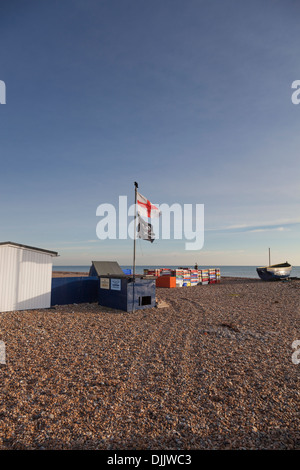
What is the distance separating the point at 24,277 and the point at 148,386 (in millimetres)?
12998

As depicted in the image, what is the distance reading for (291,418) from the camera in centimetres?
598

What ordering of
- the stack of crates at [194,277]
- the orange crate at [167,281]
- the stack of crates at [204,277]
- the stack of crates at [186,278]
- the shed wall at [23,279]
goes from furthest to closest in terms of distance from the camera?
the stack of crates at [204,277] → the stack of crates at [194,277] → the stack of crates at [186,278] → the orange crate at [167,281] → the shed wall at [23,279]

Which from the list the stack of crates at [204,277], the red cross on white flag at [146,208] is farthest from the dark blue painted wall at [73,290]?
the stack of crates at [204,277]

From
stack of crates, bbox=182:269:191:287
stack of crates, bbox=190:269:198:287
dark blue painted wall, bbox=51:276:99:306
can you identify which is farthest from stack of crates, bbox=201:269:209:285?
dark blue painted wall, bbox=51:276:99:306

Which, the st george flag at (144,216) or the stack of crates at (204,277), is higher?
the st george flag at (144,216)

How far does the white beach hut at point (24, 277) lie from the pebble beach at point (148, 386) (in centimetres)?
286

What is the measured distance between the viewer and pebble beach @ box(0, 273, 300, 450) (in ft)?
17.3

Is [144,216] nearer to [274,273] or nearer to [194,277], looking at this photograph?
[194,277]

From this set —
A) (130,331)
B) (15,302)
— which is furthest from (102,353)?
(15,302)

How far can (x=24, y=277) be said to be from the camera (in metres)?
17.2

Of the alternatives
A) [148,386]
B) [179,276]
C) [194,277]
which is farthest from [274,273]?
[148,386]

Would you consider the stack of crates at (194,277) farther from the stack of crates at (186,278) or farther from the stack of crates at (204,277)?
the stack of crates at (204,277)

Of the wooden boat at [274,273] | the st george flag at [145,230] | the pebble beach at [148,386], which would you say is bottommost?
the pebble beach at [148,386]

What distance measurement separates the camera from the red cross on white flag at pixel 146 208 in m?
17.4
